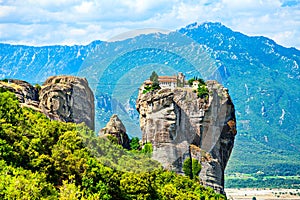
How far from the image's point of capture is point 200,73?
34.9 metres

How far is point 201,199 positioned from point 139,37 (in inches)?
395

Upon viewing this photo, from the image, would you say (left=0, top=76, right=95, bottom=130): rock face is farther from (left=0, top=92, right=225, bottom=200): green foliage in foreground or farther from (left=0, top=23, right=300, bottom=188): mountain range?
(left=0, top=92, right=225, bottom=200): green foliage in foreground

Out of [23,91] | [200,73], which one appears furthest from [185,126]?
[23,91]

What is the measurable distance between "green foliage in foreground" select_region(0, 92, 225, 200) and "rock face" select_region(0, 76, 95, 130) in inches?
204

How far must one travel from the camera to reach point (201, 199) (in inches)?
1277

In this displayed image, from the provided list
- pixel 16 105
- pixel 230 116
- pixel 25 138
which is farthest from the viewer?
pixel 230 116

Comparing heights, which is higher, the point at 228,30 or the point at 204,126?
the point at 228,30

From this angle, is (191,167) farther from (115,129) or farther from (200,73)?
(200,73)

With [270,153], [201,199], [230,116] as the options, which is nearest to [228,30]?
[270,153]

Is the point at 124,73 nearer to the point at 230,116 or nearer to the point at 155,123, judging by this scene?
the point at 155,123

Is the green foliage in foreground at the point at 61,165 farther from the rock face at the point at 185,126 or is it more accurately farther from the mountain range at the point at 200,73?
the rock face at the point at 185,126

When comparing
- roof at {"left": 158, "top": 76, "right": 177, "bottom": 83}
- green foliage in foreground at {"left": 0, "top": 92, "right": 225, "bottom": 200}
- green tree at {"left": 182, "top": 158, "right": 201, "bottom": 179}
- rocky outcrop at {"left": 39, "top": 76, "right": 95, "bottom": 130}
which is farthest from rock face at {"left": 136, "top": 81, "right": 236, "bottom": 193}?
green foliage in foreground at {"left": 0, "top": 92, "right": 225, "bottom": 200}

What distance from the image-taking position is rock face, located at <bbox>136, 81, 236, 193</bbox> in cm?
3794

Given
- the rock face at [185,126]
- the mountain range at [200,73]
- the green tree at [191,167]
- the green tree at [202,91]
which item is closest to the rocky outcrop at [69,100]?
the mountain range at [200,73]
